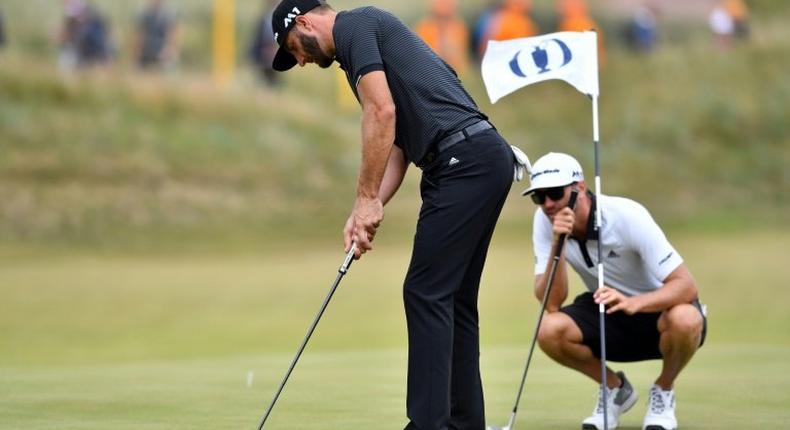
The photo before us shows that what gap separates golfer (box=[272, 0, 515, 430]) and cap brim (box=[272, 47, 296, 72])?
0.11 m

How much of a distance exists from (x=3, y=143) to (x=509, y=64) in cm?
1510

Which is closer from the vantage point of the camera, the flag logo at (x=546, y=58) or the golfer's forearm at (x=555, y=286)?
the golfer's forearm at (x=555, y=286)

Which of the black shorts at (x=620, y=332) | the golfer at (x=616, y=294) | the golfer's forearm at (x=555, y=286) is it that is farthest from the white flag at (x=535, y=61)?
the black shorts at (x=620, y=332)

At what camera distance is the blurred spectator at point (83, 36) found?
76.2 ft

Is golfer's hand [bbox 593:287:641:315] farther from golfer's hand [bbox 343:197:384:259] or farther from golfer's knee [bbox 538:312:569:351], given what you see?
golfer's hand [bbox 343:197:384:259]

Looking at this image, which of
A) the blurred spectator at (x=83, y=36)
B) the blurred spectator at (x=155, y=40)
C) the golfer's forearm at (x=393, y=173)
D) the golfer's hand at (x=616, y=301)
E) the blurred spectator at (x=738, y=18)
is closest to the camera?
the golfer's forearm at (x=393, y=173)

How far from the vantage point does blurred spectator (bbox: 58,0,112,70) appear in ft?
76.2

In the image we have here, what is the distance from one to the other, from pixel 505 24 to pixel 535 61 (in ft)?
56.6

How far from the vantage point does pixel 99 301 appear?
54.4 feet

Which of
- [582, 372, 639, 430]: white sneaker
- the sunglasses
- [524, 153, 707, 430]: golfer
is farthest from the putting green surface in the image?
the sunglasses

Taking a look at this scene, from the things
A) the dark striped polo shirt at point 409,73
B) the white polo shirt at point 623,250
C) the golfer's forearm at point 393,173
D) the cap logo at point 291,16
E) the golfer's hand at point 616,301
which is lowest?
the golfer's hand at point 616,301

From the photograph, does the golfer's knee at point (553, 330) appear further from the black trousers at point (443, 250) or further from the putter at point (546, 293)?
the black trousers at point (443, 250)

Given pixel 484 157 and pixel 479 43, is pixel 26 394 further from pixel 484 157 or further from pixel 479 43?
pixel 479 43

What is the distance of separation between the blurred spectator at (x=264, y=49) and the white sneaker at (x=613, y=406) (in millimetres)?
15806
